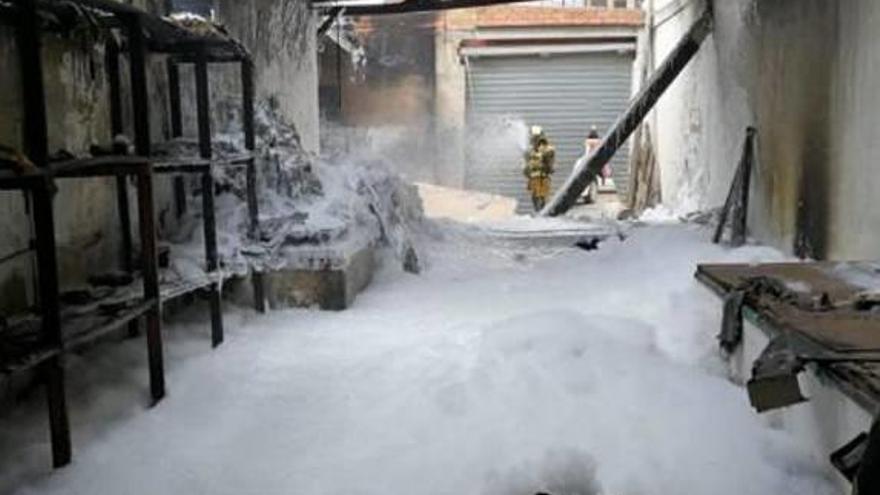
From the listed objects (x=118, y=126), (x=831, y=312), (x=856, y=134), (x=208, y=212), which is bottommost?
(x=831, y=312)

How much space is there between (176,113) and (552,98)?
9.37 meters

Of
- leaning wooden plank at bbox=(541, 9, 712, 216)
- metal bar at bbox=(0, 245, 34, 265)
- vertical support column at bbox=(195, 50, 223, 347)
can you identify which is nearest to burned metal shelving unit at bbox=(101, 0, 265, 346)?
vertical support column at bbox=(195, 50, 223, 347)

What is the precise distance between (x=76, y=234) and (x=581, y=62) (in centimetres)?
1072

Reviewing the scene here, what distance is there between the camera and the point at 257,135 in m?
5.41

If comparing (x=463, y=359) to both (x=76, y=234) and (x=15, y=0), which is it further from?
(x=15, y=0)

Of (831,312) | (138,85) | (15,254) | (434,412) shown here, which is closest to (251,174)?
(138,85)

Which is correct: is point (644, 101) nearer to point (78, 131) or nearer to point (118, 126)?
point (118, 126)

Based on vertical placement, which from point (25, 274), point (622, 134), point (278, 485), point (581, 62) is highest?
point (581, 62)

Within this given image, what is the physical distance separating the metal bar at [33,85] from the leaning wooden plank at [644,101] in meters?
5.99

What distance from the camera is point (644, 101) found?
768cm

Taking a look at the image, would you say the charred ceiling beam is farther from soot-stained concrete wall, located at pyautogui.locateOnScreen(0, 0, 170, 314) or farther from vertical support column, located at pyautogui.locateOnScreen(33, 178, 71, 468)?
vertical support column, located at pyautogui.locateOnScreen(33, 178, 71, 468)

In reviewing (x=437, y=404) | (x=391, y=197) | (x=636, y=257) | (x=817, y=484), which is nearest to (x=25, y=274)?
(x=437, y=404)

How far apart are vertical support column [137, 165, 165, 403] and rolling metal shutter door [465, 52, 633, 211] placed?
34.3ft

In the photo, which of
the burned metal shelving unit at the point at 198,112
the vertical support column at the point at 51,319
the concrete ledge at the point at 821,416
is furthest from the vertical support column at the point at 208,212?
the concrete ledge at the point at 821,416
